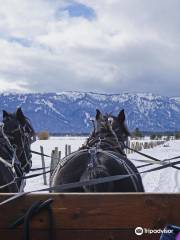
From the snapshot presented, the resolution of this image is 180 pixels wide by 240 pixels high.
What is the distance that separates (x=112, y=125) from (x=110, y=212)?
17.5ft

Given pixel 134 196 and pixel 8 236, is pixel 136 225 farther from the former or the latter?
pixel 8 236

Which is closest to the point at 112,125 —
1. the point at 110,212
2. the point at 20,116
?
the point at 20,116

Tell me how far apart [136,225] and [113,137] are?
4986 millimetres

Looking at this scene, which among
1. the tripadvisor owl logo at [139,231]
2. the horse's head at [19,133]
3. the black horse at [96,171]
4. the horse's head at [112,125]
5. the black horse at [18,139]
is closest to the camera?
the tripadvisor owl logo at [139,231]

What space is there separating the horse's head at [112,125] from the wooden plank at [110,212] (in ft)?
16.0

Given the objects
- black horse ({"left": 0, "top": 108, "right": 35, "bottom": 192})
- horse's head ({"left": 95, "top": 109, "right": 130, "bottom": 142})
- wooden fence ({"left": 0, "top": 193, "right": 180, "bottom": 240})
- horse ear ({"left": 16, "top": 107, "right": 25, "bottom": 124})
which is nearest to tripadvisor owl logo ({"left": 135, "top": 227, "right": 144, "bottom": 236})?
wooden fence ({"left": 0, "top": 193, "right": 180, "bottom": 240})

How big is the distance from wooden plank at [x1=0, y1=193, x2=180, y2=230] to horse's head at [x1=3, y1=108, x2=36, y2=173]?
15.1 ft

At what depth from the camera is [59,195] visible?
3176 mm

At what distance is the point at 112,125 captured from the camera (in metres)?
8.42

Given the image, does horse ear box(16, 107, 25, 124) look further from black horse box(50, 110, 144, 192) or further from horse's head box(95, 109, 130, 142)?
black horse box(50, 110, 144, 192)

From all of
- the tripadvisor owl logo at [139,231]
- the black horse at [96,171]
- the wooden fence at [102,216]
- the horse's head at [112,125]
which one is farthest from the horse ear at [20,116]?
the tripadvisor owl logo at [139,231]

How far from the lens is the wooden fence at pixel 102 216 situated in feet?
10.2

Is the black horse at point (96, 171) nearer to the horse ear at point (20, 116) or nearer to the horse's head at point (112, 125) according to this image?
the horse's head at point (112, 125)

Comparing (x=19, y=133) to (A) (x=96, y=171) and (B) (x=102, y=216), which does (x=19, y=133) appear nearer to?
(A) (x=96, y=171)
